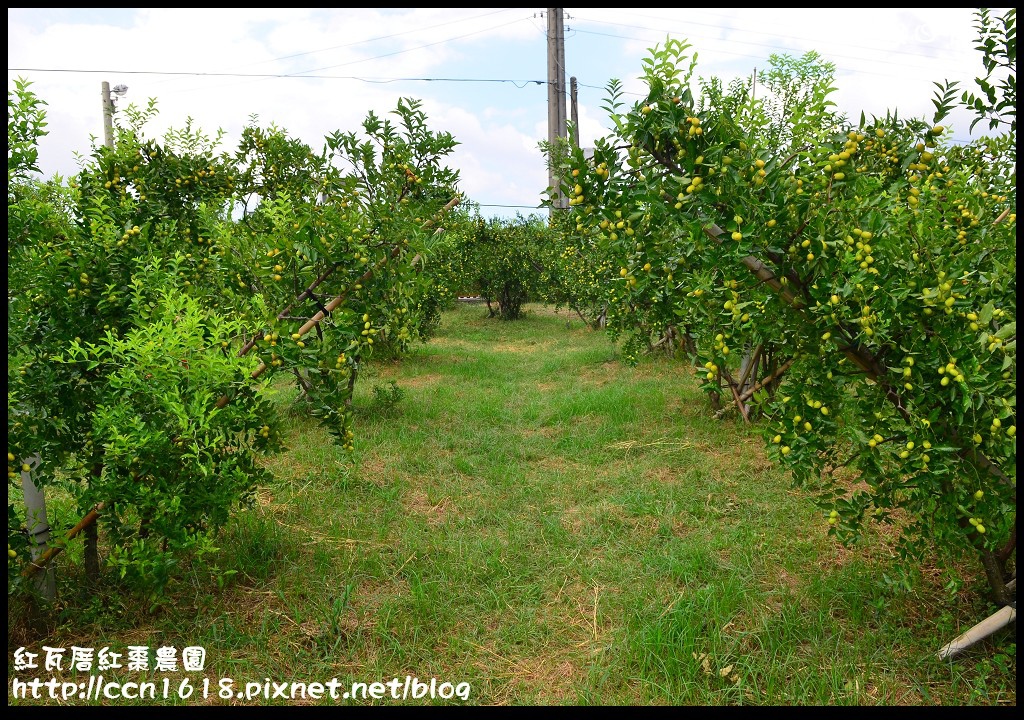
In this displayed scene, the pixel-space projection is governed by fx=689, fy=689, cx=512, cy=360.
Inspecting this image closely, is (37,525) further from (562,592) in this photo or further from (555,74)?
(555,74)

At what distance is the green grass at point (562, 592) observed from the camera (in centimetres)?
231

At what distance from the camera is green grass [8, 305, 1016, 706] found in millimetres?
2307

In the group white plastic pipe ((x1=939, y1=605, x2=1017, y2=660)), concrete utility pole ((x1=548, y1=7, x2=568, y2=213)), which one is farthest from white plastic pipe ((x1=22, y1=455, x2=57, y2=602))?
concrete utility pole ((x1=548, y1=7, x2=568, y2=213))

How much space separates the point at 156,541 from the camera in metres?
2.55

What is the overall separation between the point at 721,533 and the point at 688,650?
1.08 m

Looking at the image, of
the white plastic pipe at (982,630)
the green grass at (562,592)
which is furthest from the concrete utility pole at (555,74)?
the white plastic pipe at (982,630)

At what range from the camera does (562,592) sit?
290cm

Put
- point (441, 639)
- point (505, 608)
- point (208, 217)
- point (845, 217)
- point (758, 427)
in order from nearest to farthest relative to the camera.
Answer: point (845, 217) → point (441, 639) → point (505, 608) → point (208, 217) → point (758, 427)

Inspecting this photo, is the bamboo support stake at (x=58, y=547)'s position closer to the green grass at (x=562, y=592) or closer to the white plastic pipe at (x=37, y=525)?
the white plastic pipe at (x=37, y=525)

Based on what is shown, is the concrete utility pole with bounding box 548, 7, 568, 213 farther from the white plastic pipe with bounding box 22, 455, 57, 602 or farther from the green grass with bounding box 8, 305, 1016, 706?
the white plastic pipe with bounding box 22, 455, 57, 602

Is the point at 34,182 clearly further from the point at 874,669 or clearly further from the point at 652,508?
the point at 874,669

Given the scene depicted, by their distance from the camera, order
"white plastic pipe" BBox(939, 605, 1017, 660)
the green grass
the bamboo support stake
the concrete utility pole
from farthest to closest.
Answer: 1. the concrete utility pole
2. the bamboo support stake
3. the green grass
4. "white plastic pipe" BBox(939, 605, 1017, 660)

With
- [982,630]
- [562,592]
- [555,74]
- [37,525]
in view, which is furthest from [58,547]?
[555,74]

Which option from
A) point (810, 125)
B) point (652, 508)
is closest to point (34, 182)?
point (810, 125)
